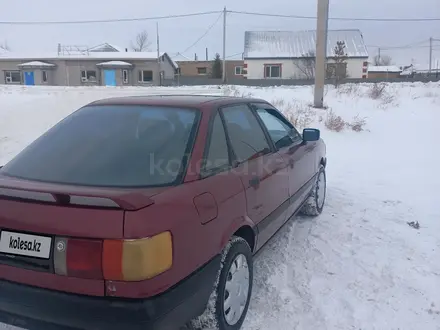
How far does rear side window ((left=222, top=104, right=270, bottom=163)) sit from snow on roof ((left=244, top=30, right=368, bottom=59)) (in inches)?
1600

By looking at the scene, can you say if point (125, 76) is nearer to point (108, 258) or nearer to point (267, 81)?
point (267, 81)

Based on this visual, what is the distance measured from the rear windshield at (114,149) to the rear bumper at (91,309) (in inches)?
23.8

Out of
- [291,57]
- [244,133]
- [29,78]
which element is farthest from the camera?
[291,57]

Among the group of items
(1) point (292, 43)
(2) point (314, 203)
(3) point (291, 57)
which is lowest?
(2) point (314, 203)

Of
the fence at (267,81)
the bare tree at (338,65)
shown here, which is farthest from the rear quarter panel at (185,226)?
the fence at (267,81)

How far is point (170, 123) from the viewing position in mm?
2771

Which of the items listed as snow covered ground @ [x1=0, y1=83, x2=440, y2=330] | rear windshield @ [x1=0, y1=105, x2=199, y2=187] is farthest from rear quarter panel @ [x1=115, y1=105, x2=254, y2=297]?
snow covered ground @ [x1=0, y1=83, x2=440, y2=330]

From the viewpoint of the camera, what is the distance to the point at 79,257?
187 cm

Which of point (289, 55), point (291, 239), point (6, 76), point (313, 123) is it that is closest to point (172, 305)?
point (291, 239)

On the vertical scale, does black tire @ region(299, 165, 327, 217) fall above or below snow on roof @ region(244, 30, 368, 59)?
below

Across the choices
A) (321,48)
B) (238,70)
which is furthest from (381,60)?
(321,48)

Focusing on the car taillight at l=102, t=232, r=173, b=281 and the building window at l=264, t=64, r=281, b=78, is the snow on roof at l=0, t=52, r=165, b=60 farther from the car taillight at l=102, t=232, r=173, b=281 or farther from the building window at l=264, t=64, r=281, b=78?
the car taillight at l=102, t=232, r=173, b=281

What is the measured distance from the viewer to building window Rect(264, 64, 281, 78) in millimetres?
42875

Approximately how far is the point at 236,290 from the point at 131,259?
1.05m
